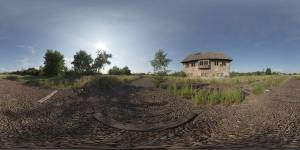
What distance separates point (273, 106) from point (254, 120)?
127 inches

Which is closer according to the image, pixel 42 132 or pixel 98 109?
pixel 42 132

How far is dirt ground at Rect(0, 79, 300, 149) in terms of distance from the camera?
274 inches

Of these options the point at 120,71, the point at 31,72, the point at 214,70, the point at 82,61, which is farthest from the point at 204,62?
the point at 31,72

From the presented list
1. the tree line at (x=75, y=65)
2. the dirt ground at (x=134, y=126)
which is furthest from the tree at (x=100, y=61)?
the dirt ground at (x=134, y=126)

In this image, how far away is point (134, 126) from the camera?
9406 mm

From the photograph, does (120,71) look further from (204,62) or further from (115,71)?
(204,62)

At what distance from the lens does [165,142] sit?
7238mm

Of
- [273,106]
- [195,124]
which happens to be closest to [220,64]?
[273,106]

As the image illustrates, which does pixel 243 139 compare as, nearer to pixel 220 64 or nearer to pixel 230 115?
pixel 230 115

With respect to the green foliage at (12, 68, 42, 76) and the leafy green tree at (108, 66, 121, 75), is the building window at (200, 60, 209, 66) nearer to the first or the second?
the leafy green tree at (108, 66, 121, 75)

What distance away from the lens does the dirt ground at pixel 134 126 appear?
6.95 metres

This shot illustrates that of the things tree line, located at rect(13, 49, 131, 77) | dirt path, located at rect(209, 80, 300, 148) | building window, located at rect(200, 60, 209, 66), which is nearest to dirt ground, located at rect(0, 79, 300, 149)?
dirt path, located at rect(209, 80, 300, 148)

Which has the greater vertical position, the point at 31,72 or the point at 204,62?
the point at 204,62

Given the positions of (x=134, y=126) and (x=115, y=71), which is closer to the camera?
(x=134, y=126)
